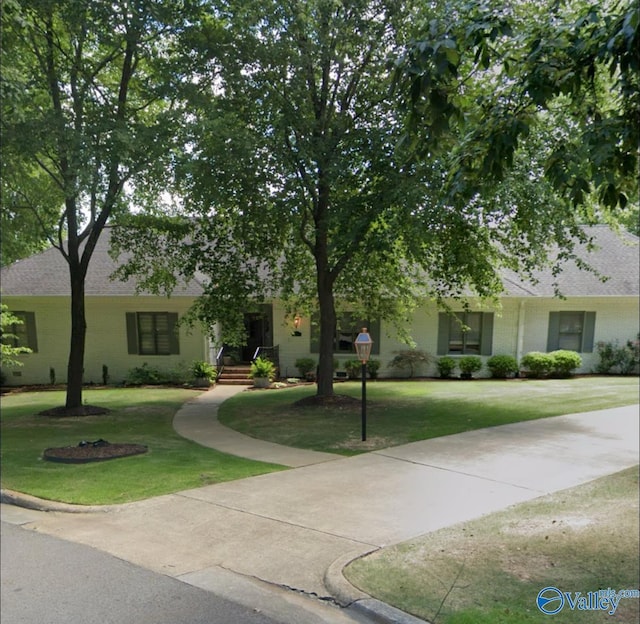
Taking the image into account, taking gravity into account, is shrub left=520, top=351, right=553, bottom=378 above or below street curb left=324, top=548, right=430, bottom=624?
above

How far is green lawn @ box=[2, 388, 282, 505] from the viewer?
692 cm

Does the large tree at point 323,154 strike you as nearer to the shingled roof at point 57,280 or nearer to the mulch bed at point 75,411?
the mulch bed at point 75,411

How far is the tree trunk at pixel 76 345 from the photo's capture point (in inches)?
549

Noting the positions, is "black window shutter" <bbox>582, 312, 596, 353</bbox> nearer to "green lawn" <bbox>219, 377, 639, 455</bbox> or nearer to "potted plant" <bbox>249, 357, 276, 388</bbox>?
"green lawn" <bbox>219, 377, 639, 455</bbox>

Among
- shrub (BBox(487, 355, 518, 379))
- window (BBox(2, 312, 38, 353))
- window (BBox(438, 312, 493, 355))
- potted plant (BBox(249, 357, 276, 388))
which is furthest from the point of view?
window (BBox(2, 312, 38, 353))

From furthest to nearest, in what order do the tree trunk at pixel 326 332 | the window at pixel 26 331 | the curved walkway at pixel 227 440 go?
the window at pixel 26 331
the tree trunk at pixel 326 332
the curved walkway at pixel 227 440

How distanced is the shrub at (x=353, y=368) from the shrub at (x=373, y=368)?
0.36 metres

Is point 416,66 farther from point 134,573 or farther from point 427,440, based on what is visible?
point 427,440

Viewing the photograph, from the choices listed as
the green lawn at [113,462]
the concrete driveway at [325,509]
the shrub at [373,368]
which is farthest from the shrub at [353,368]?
the concrete driveway at [325,509]

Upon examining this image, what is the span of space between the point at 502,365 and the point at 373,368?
4.85 metres

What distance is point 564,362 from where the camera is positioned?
19500 mm

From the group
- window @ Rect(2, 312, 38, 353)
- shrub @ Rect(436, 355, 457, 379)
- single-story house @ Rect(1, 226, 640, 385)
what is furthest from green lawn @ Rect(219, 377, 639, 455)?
window @ Rect(2, 312, 38, 353)

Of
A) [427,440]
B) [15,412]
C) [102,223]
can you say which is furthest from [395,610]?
[15,412]
